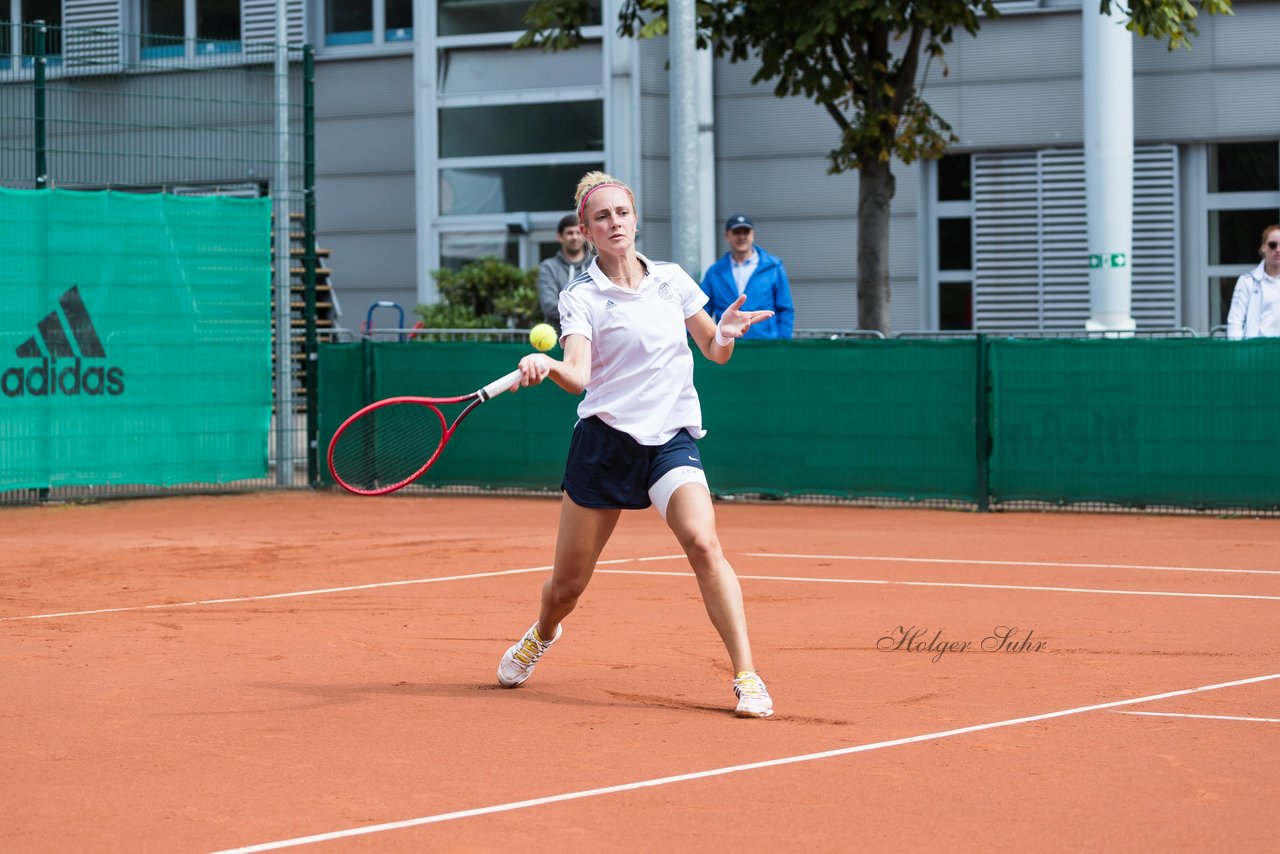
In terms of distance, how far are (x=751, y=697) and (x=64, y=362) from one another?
10485mm

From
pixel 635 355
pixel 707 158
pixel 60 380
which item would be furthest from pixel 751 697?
pixel 707 158

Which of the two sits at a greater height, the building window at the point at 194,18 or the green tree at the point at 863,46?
the building window at the point at 194,18

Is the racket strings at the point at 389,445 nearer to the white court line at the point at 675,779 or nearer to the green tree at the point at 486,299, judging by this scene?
the green tree at the point at 486,299

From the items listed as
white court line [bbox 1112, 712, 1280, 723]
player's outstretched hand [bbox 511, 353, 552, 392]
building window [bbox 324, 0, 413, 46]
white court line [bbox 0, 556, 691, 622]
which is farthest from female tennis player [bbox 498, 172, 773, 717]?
building window [bbox 324, 0, 413, 46]

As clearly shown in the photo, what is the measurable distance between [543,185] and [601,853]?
19.9 metres

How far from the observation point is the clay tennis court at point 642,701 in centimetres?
526

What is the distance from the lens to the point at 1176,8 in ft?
55.0

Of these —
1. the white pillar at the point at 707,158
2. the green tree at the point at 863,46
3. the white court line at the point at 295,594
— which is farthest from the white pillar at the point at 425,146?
the white court line at the point at 295,594

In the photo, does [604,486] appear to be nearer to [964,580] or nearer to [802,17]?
[964,580]

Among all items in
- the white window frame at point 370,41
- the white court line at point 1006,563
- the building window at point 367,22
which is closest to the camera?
the white court line at point 1006,563

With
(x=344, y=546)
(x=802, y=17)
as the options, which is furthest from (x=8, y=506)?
(x=802, y=17)

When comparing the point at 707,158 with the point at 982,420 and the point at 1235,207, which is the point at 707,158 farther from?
the point at 982,420

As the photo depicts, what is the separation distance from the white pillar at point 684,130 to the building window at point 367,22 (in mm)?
10077
